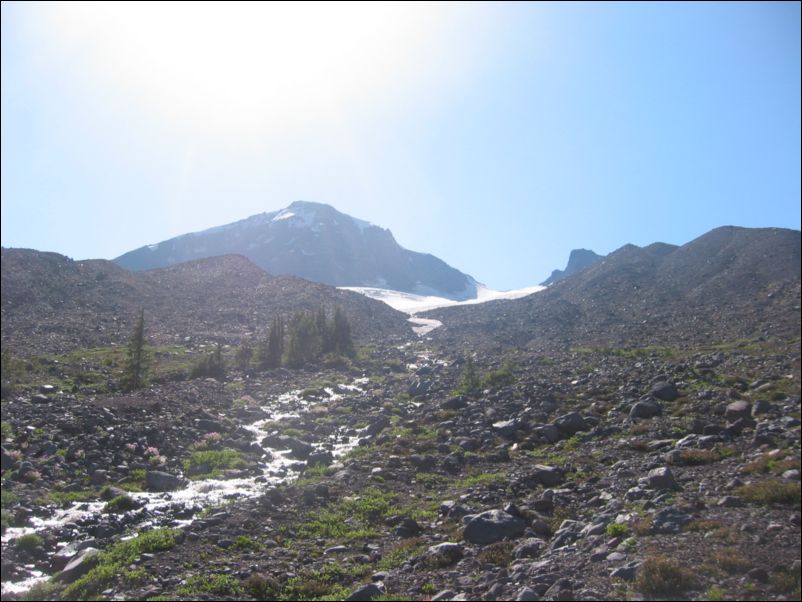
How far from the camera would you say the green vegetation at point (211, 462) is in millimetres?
21125

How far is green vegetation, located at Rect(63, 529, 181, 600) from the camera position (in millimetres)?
11156

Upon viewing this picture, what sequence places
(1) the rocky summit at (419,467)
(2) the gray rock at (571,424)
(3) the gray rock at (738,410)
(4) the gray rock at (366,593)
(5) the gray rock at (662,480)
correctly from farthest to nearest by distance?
(2) the gray rock at (571,424) → (3) the gray rock at (738,410) → (5) the gray rock at (662,480) → (1) the rocky summit at (419,467) → (4) the gray rock at (366,593)

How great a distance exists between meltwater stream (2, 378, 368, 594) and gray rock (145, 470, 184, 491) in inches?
13.9

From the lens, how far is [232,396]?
3678 centimetres

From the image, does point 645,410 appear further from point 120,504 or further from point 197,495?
point 120,504

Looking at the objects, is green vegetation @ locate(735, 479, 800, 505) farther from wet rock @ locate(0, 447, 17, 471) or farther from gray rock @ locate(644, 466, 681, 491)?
wet rock @ locate(0, 447, 17, 471)

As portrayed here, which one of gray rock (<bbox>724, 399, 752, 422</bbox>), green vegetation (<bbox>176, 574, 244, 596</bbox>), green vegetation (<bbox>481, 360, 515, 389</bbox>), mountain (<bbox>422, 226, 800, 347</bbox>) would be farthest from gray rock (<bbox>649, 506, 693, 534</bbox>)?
green vegetation (<bbox>481, 360, 515, 389</bbox>)

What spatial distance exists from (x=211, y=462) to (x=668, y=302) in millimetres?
58776

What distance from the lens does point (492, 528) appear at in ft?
44.7

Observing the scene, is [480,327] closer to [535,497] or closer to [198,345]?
[198,345]

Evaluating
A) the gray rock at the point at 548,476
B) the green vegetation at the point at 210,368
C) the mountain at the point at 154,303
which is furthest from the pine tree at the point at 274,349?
the gray rock at the point at 548,476

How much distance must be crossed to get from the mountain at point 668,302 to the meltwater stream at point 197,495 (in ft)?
75.6

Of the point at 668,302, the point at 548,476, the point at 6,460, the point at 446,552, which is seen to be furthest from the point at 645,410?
the point at 668,302

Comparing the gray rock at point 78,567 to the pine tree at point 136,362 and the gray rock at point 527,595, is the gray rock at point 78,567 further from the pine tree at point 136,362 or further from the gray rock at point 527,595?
the pine tree at point 136,362
